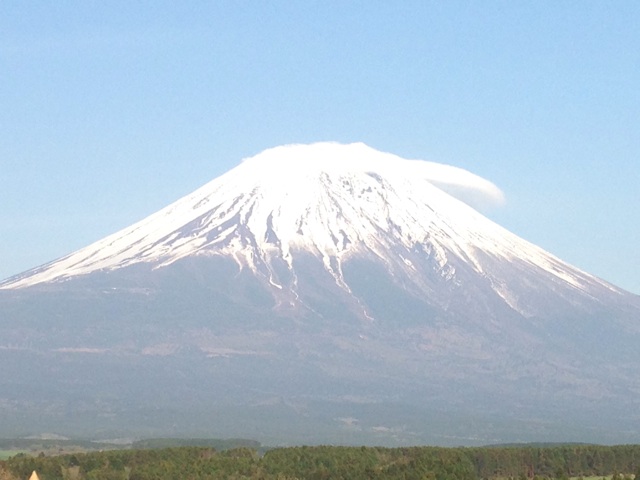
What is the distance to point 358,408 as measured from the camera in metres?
150

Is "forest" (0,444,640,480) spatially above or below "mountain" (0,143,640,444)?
below

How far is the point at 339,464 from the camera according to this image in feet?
222

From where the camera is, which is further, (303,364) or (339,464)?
(303,364)

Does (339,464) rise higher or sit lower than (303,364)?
lower

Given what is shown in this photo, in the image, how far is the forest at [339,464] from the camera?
62219mm

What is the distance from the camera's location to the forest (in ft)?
204

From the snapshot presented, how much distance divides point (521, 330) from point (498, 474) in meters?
122

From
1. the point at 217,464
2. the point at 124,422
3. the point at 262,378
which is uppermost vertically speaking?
the point at 262,378

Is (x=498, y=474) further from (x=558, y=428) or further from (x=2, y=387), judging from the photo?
(x=2, y=387)

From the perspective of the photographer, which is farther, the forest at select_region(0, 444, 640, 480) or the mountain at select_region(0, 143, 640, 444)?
the mountain at select_region(0, 143, 640, 444)

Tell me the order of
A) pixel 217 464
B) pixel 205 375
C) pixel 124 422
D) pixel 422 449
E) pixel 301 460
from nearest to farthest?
pixel 217 464 → pixel 301 460 → pixel 422 449 → pixel 124 422 → pixel 205 375

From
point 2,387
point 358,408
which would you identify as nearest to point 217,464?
point 358,408

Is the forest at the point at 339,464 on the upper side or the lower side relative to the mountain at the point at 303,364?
lower

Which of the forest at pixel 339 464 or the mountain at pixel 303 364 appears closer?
the forest at pixel 339 464
